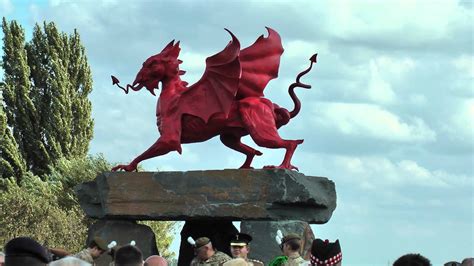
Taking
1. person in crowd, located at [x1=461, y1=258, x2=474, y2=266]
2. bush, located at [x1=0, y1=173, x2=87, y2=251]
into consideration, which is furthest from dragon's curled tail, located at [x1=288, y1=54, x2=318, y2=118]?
bush, located at [x1=0, y1=173, x2=87, y2=251]

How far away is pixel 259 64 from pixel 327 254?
7360mm

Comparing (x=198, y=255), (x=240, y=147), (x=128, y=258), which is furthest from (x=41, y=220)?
Result: (x=128, y=258)

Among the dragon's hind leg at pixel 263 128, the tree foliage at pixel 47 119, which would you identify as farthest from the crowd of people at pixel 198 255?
the tree foliage at pixel 47 119

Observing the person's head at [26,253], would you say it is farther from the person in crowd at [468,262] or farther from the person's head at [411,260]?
the person in crowd at [468,262]

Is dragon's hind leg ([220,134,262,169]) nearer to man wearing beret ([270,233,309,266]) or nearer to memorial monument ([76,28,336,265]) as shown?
memorial monument ([76,28,336,265])

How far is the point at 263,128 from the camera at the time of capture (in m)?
14.2

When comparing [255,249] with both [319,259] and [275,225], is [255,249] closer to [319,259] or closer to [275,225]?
[275,225]

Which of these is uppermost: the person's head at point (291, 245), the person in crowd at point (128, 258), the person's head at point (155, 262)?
the person's head at point (291, 245)

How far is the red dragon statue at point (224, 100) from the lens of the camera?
14297mm

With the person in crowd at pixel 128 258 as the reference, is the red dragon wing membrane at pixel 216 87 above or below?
above

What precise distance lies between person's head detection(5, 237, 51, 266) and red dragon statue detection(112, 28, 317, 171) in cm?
820

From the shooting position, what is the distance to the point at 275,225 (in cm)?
1384

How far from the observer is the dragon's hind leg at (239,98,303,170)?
1420 centimetres

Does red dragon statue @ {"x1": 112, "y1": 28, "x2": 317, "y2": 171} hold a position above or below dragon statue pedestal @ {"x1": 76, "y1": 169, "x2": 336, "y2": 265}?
above
